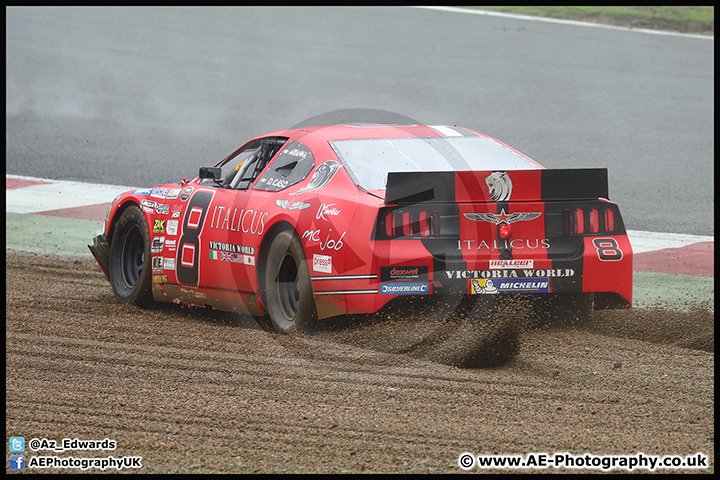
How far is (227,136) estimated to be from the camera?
14953 millimetres

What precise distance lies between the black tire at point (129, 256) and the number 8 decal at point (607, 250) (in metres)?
3.20

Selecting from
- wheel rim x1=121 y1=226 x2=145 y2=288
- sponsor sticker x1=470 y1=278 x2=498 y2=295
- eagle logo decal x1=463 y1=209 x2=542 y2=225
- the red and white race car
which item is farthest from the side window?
wheel rim x1=121 y1=226 x2=145 y2=288

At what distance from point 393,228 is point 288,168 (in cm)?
123

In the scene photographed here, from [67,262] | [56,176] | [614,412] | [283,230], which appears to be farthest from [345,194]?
[56,176]

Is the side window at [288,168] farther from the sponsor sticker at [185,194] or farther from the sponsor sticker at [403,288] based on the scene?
the sponsor sticker at [403,288]

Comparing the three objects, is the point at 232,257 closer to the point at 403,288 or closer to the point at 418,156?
the point at 418,156

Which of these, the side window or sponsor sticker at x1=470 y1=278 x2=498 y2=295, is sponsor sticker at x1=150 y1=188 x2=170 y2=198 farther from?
sponsor sticker at x1=470 y1=278 x2=498 y2=295

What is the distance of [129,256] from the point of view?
23.9 feet

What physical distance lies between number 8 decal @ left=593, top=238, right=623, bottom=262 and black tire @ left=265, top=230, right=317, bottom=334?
5.34ft

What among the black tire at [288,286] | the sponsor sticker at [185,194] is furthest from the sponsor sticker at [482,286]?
the sponsor sticker at [185,194]

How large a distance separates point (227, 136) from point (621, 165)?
5863 millimetres

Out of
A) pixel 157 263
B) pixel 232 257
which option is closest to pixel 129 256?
pixel 157 263

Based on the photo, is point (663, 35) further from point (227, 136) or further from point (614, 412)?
point (614, 412)

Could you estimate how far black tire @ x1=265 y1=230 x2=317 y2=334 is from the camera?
18.1ft
